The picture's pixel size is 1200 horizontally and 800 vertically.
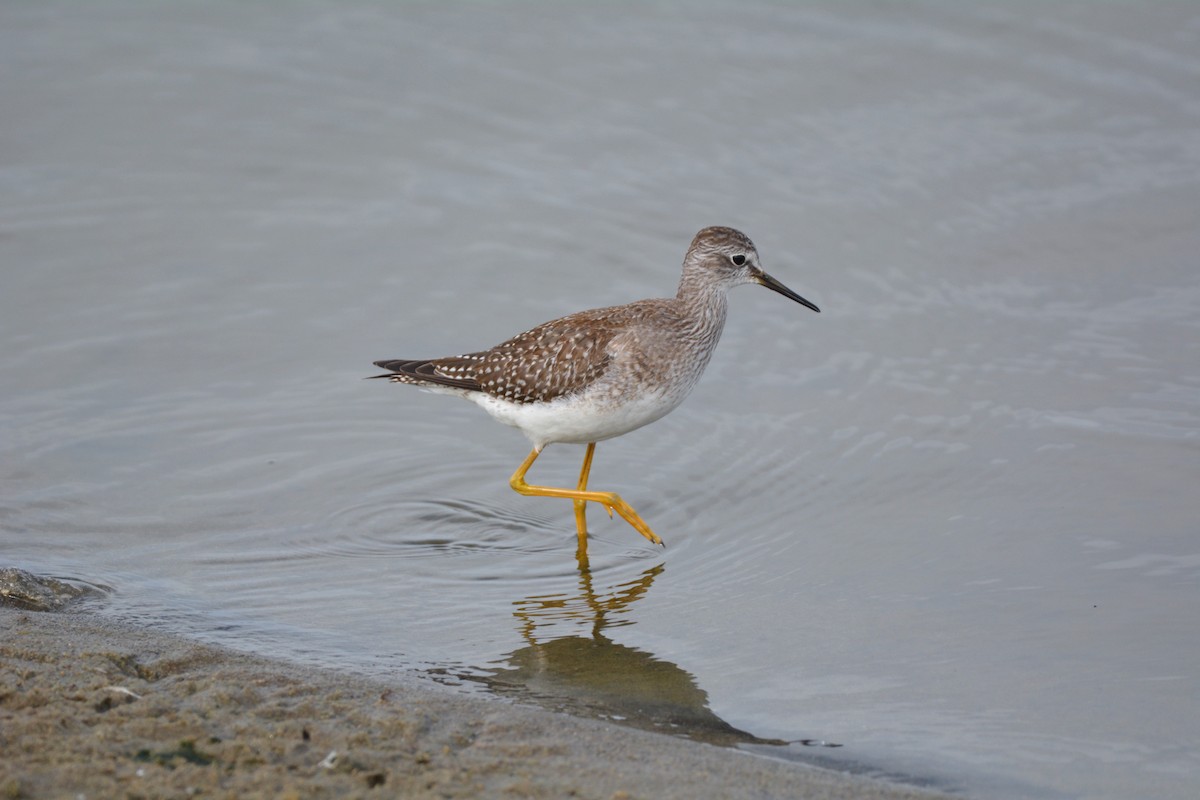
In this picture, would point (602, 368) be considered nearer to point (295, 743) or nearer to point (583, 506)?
point (583, 506)

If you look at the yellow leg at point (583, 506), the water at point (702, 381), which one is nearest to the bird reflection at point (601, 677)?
the water at point (702, 381)

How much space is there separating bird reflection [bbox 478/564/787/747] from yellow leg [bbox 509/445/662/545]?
0.70m

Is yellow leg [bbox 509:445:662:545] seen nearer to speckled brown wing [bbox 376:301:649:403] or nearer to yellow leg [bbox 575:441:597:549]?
yellow leg [bbox 575:441:597:549]

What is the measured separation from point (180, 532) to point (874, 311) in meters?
5.33

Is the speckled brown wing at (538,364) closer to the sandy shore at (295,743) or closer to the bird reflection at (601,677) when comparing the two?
the bird reflection at (601,677)

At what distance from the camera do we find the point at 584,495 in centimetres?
782

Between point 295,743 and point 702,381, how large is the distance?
5.48 metres

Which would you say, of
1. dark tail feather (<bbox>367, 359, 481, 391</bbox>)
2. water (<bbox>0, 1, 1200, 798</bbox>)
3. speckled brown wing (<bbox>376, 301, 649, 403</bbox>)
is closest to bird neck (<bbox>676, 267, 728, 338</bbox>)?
speckled brown wing (<bbox>376, 301, 649, 403</bbox>)

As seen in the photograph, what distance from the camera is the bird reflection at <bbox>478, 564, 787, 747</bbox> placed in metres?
5.43

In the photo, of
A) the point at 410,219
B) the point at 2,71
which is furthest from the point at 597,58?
the point at 2,71

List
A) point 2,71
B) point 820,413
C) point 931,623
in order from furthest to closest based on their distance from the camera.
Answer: point 2,71 < point 820,413 < point 931,623

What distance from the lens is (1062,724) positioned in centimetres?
544

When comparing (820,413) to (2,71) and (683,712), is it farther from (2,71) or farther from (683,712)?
(2,71)

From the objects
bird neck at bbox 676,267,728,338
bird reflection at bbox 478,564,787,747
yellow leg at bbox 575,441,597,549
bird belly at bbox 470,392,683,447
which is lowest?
bird reflection at bbox 478,564,787,747
